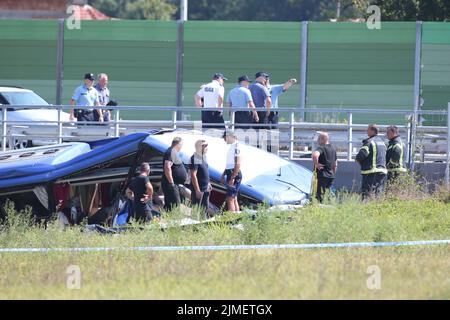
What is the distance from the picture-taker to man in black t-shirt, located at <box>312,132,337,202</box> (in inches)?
639

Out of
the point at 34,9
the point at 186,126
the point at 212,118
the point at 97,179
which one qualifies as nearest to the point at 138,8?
the point at 34,9

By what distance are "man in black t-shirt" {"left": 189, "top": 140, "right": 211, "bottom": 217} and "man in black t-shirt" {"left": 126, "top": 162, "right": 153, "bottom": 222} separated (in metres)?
0.65

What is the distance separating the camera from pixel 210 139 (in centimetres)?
1547

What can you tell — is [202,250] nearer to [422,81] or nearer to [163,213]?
[163,213]

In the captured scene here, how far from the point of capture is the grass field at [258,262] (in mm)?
8423

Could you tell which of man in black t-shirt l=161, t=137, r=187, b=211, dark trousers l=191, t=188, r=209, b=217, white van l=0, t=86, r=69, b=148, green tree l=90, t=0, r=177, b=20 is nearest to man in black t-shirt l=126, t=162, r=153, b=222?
man in black t-shirt l=161, t=137, r=187, b=211

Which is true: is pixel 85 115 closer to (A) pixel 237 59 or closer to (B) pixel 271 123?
(B) pixel 271 123

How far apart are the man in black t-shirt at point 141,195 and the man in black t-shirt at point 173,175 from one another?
0.33 meters

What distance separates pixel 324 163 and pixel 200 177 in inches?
126

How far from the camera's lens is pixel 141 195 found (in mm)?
13211

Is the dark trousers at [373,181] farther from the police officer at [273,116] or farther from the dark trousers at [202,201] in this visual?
the dark trousers at [202,201]

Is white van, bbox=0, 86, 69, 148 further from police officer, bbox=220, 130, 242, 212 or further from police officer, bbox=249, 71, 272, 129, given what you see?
police officer, bbox=220, 130, 242, 212

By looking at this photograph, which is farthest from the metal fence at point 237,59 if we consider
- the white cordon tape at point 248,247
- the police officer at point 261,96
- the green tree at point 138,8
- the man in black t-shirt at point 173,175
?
the green tree at point 138,8

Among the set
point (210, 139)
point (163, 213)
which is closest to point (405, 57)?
point (210, 139)
